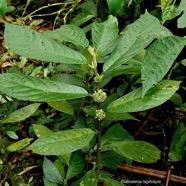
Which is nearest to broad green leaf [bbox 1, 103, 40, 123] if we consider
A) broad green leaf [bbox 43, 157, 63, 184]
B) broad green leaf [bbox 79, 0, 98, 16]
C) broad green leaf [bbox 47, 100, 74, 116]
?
broad green leaf [bbox 47, 100, 74, 116]

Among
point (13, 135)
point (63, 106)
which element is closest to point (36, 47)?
point (63, 106)

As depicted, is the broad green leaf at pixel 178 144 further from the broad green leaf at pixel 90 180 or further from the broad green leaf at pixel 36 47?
the broad green leaf at pixel 36 47

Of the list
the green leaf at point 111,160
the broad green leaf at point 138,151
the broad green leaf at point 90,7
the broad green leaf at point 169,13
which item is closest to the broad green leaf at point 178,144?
the green leaf at point 111,160

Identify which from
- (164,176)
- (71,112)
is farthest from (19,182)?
(164,176)

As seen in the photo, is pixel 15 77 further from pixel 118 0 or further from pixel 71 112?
pixel 118 0

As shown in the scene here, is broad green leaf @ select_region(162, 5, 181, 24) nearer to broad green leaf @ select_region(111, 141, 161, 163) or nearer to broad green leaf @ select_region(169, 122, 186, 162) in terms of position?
broad green leaf @ select_region(111, 141, 161, 163)

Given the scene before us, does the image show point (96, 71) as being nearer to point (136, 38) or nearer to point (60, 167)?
point (136, 38)
